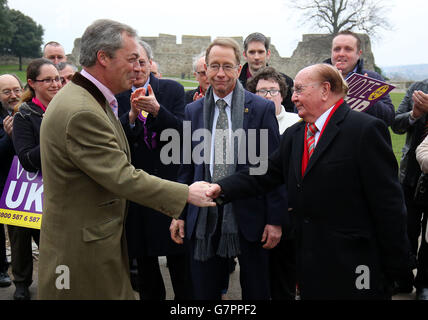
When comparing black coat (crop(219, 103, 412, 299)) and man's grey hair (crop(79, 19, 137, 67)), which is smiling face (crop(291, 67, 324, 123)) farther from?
man's grey hair (crop(79, 19, 137, 67))

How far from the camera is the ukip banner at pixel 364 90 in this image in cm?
371

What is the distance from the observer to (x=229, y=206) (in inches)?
130

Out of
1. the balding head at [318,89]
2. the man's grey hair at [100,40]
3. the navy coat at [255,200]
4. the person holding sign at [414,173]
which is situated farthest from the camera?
the person holding sign at [414,173]

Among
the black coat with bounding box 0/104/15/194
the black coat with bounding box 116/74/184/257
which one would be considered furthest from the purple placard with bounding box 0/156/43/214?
the black coat with bounding box 116/74/184/257

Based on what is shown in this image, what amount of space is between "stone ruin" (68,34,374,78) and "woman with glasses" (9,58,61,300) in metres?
35.7

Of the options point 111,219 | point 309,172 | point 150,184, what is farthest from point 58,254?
point 309,172

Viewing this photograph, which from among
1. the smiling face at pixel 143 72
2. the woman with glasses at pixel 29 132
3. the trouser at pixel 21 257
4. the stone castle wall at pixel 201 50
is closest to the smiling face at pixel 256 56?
the smiling face at pixel 143 72

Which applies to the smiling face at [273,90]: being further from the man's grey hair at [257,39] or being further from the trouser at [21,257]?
the trouser at [21,257]

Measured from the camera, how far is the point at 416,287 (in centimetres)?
447

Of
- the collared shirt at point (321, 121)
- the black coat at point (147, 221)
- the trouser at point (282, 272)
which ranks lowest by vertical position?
the trouser at point (282, 272)

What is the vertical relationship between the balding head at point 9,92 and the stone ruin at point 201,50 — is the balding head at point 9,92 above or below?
below

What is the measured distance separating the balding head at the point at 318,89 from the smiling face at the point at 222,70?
663mm
